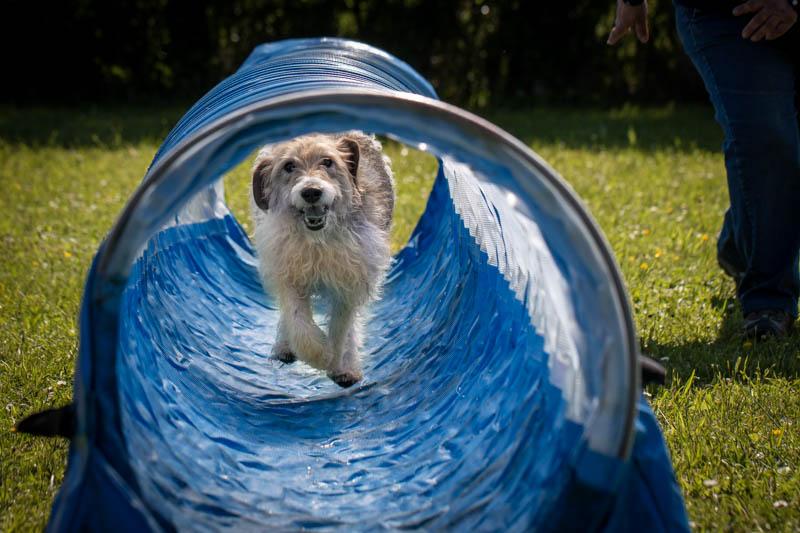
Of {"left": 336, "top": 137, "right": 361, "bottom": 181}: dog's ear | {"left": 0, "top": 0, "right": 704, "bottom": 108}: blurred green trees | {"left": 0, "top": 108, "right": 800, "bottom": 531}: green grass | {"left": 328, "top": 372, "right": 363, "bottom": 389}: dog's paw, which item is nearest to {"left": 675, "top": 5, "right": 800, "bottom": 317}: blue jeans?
{"left": 0, "top": 108, "right": 800, "bottom": 531}: green grass

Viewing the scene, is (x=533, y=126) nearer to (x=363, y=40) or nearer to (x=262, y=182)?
(x=363, y=40)

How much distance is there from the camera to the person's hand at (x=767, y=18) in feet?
14.1

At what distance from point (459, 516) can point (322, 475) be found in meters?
0.81

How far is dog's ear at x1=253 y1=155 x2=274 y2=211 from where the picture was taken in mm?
4609

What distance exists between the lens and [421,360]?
4754mm

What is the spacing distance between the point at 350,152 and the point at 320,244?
55cm

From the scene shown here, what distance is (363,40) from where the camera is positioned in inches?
605

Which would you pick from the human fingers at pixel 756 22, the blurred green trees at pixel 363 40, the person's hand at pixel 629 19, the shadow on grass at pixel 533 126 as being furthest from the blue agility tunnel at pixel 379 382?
the blurred green trees at pixel 363 40

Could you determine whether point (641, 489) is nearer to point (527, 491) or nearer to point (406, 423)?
point (527, 491)

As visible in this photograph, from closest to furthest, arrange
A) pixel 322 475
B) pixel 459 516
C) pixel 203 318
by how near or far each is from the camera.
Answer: pixel 459 516 < pixel 322 475 < pixel 203 318

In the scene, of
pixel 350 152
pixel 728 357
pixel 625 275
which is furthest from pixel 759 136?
pixel 350 152

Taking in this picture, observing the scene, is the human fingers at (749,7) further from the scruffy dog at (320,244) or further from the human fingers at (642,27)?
the scruffy dog at (320,244)

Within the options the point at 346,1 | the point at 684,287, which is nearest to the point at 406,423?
the point at 684,287

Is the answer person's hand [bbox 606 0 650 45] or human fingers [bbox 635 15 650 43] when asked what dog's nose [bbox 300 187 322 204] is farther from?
human fingers [bbox 635 15 650 43]
